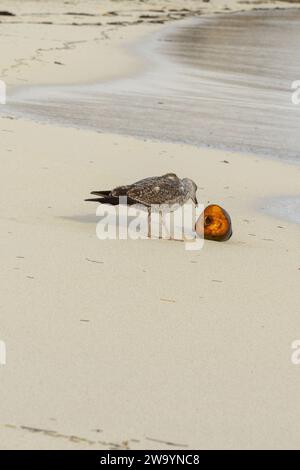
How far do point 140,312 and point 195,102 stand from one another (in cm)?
1113

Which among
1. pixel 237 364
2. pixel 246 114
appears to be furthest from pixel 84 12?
pixel 237 364

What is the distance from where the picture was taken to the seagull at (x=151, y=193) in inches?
254

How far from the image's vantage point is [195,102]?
51.3 ft

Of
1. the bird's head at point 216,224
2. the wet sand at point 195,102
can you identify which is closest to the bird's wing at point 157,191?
the bird's head at point 216,224

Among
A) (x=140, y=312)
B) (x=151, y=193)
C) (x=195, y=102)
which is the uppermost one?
(x=151, y=193)

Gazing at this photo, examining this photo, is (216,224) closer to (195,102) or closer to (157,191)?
(157,191)

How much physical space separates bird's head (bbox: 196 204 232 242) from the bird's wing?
25 cm

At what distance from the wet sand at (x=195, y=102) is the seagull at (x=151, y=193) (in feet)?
16.2

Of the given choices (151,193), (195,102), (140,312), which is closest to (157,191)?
(151,193)

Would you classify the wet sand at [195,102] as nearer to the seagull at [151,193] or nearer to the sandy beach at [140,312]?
the sandy beach at [140,312]

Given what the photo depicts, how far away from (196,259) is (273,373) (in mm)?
1915

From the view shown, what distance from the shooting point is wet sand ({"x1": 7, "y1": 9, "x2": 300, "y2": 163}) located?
12547mm

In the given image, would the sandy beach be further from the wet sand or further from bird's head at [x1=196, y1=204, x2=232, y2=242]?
the wet sand
